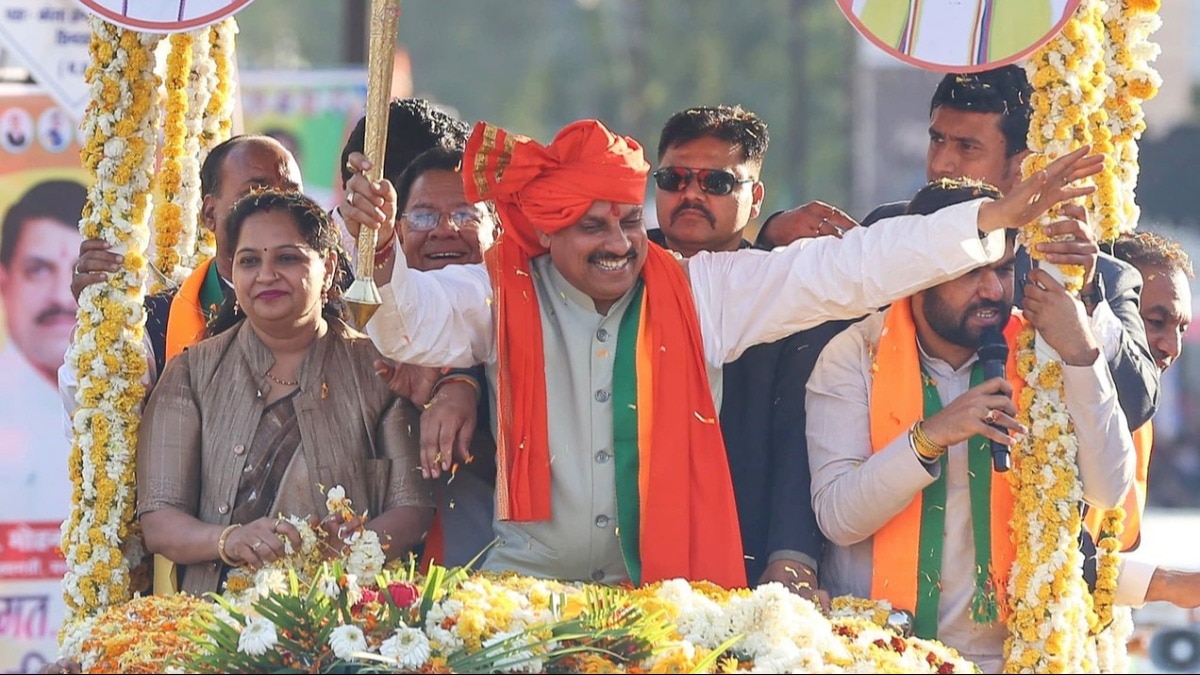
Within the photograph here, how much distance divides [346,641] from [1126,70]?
2881 millimetres

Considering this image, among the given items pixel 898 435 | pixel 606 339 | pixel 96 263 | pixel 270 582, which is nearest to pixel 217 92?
pixel 96 263

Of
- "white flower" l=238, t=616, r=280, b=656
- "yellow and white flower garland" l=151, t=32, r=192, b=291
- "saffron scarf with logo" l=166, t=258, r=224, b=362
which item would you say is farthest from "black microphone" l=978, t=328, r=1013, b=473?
"yellow and white flower garland" l=151, t=32, r=192, b=291

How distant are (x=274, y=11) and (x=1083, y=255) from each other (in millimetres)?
36049

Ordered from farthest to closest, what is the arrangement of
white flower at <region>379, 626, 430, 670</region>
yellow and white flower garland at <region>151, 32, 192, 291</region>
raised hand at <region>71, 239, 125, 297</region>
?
yellow and white flower garland at <region>151, 32, 192, 291</region> < raised hand at <region>71, 239, 125, 297</region> < white flower at <region>379, 626, 430, 670</region>

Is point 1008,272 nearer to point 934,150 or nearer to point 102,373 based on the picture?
point 934,150

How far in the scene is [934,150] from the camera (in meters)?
6.10

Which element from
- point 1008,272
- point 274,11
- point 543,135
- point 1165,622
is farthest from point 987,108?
point 274,11

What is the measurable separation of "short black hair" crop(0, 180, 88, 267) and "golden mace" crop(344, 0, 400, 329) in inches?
164

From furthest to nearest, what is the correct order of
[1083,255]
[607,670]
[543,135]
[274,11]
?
[274,11]
[543,135]
[1083,255]
[607,670]

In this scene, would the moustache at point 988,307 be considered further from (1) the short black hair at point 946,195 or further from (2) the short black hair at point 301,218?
(2) the short black hair at point 301,218

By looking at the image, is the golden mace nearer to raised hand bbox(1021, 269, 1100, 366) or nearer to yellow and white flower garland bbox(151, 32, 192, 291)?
yellow and white flower garland bbox(151, 32, 192, 291)

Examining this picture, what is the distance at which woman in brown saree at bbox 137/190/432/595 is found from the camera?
16.9 feet

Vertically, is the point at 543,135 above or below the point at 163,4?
above

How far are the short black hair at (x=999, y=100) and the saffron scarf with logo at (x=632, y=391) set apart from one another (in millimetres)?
1320
